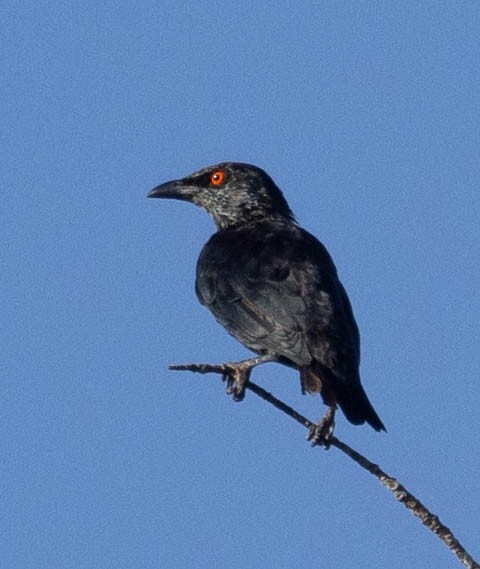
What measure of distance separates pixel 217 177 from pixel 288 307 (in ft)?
8.94

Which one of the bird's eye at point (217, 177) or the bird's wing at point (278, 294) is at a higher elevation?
the bird's eye at point (217, 177)

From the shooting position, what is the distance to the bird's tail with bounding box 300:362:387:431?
23.1ft

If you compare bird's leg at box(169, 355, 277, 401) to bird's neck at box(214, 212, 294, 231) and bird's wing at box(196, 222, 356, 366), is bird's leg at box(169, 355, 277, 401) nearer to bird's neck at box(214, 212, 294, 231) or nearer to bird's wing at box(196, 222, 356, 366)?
bird's wing at box(196, 222, 356, 366)

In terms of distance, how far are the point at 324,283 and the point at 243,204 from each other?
2.16m

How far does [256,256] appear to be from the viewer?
321 inches

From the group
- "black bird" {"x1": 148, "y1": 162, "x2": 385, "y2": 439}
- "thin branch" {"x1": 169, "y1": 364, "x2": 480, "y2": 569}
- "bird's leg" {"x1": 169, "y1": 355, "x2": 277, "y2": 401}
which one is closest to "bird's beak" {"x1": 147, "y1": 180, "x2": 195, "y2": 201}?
"black bird" {"x1": 148, "y1": 162, "x2": 385, "y2": 439}

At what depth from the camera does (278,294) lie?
7.64 m

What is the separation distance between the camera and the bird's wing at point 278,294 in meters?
7.37

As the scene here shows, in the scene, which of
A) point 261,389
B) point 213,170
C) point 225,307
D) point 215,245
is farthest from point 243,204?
point 261,389

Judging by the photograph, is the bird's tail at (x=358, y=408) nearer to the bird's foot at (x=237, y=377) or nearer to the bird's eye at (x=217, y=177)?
the bird's foot at (x=237, y=377)

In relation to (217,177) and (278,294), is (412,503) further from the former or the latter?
(217,177)

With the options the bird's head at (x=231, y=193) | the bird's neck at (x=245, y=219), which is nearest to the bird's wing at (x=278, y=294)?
the bird's neck at (x=245, y=219)

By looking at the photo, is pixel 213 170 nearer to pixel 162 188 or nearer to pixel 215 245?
pixel 162 188

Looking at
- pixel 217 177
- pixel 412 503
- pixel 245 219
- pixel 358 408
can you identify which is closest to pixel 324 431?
pixel 358 408
